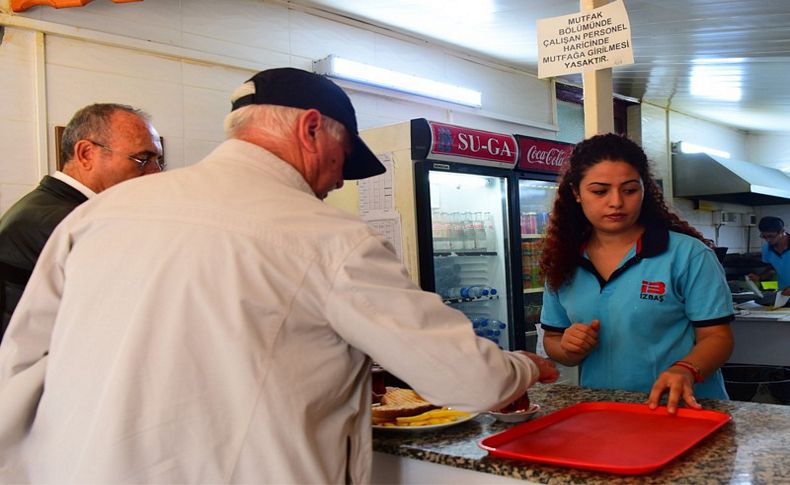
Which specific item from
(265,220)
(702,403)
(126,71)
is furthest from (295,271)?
(126,71)

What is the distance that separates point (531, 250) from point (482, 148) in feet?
3.74

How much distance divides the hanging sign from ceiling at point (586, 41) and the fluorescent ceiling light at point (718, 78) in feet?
12.5

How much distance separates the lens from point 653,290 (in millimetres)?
2117

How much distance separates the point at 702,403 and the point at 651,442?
0.46 metres

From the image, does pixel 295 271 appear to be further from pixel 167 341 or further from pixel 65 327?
pixel 65 327

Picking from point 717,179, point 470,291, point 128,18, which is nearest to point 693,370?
point 470,291

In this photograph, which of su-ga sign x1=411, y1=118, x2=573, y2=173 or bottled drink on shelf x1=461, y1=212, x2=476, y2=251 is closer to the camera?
su-ga sign x1=411, y1=118, x2=573, y2=173

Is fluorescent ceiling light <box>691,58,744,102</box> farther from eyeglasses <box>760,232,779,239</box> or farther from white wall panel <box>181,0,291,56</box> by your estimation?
white wall panel <box>181,0,291,56</box>

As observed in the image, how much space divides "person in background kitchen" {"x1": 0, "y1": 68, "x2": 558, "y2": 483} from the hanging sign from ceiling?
5.51 ft

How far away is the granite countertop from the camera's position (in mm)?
1326

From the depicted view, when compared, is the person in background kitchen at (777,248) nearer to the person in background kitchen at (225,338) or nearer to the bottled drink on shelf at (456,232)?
the bottled drink on shelf at (456,232)

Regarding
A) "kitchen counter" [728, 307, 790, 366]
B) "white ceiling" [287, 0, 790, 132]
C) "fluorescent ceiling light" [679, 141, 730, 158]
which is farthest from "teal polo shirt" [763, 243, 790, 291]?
"kitchen counter" [728, 307, 790, 366]

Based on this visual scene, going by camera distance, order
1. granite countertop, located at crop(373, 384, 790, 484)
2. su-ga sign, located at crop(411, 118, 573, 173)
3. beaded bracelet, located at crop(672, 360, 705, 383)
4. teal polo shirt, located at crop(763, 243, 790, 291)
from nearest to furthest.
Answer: granite countertop, located at crop(373, 384, 790, 484), beaded bracelet, located at crop(672, 360, 705, 383), su-ga sign, located at crop(411, 118, 573, 173), teal polo shirt, located at crop(763, 243, 790, 291)

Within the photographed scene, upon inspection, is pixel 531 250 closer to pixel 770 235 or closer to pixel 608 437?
pixel 770 235
